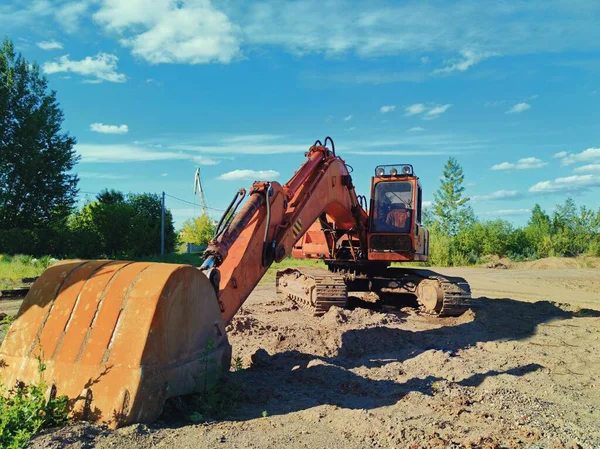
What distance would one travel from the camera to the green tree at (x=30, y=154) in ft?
95.2

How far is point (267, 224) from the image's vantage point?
19.6ft

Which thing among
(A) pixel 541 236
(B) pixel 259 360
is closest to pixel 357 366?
(B) pixel 259 360

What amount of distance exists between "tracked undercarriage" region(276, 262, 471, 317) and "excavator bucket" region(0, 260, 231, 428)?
5469 millimetres

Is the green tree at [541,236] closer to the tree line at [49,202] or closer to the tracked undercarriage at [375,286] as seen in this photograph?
the tree line at [49,202]

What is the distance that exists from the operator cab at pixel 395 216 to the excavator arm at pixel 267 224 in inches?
69.9

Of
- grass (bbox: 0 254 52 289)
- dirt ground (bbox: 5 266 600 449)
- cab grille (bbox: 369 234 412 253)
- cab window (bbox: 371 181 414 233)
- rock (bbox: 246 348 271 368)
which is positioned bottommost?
dirt ground (bbox: 5 266 600 449)

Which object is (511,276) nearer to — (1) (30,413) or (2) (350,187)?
(2) (350,187)

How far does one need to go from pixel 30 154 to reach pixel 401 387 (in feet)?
98.7

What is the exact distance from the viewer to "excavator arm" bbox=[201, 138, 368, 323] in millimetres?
5305

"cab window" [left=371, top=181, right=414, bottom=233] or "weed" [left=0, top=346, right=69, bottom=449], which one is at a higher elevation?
"cab window" [left=371, top=181, right=414, bottom=233]

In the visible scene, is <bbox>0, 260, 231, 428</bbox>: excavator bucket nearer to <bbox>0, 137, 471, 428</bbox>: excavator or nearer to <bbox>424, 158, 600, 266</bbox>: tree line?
<bbox>0, 137, 471, 428</bbox>: excavator

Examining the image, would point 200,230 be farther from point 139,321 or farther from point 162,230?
point 139,321

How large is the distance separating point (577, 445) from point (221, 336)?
3149mm

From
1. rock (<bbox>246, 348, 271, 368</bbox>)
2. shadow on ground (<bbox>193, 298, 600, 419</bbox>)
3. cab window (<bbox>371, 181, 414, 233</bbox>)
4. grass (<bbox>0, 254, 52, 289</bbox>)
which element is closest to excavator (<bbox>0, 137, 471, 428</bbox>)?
shadow on ground (<bbox>193, 298, 600, 419</bbox>)
